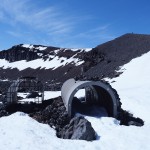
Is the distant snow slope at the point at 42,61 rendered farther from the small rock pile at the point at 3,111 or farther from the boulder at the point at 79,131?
the boulder at the point at 79,131

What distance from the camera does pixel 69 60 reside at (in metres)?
95.1

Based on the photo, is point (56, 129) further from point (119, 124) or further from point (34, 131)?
point (119, 124)

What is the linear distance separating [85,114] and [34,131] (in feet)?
14.3

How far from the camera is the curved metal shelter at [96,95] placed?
20281mm

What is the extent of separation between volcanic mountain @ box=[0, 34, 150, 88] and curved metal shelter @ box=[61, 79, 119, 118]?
18.5 metres

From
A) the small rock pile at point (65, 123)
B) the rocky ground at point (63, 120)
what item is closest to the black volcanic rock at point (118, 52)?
the rocky ground at point (63, 120)

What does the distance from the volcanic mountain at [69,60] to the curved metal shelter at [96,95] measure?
18.5 m

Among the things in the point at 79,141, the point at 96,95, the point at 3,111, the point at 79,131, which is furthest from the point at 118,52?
the point at 79,141

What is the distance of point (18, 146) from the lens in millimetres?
15156

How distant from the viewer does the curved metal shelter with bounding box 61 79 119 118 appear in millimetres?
20281

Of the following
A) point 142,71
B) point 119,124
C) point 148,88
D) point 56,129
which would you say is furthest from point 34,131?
point 142,71

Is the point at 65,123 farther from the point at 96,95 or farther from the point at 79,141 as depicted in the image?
the point at 96,95

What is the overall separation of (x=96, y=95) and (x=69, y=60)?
68.9 meters

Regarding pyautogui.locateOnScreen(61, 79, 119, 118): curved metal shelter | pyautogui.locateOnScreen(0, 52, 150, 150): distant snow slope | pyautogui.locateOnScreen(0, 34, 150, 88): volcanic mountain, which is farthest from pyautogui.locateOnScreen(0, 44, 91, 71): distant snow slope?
pyautogui.locateOnScreen(0, 52, 150, 150): distant snow slope
